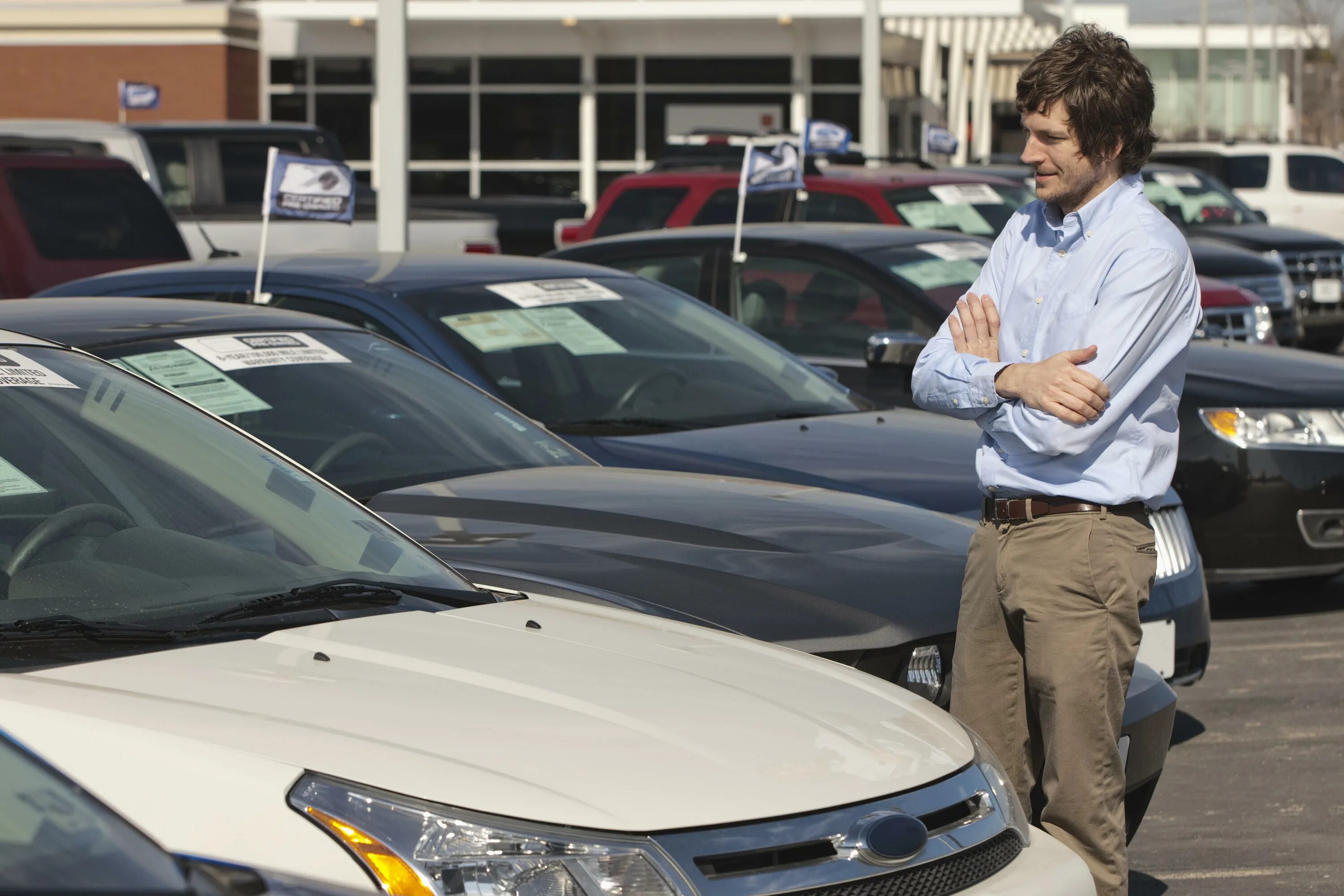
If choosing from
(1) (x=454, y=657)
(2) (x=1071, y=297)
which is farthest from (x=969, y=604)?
(1) (x=454, y=657)

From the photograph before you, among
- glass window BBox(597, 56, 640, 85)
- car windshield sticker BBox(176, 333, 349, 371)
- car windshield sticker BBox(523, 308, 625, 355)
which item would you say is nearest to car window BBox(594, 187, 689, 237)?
car windshield sticker BBox(523, 308, 625, 355)

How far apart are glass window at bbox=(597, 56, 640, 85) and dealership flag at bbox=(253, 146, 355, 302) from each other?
27981mm

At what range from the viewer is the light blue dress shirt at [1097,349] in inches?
139

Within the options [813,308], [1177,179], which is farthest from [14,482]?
[1177,179]

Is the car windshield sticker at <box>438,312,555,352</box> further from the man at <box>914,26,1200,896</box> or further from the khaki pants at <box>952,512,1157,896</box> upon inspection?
the khaki pants at <box>952,512,1157,896</box>

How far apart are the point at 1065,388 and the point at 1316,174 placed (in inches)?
906

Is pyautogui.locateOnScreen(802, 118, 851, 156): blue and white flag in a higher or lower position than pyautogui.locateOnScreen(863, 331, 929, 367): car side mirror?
higher

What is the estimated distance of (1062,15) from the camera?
37844 mm

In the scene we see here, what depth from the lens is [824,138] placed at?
15992 mm

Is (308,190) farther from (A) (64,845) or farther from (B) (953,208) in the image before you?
(A) (64,845)

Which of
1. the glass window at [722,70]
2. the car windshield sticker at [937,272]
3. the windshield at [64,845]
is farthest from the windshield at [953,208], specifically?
the glass window at [722,70]

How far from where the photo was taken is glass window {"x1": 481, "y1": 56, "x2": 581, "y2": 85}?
36594 mm

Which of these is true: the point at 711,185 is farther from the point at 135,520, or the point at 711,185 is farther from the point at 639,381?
the point at 135,520

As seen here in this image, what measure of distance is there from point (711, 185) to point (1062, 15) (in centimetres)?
2700
